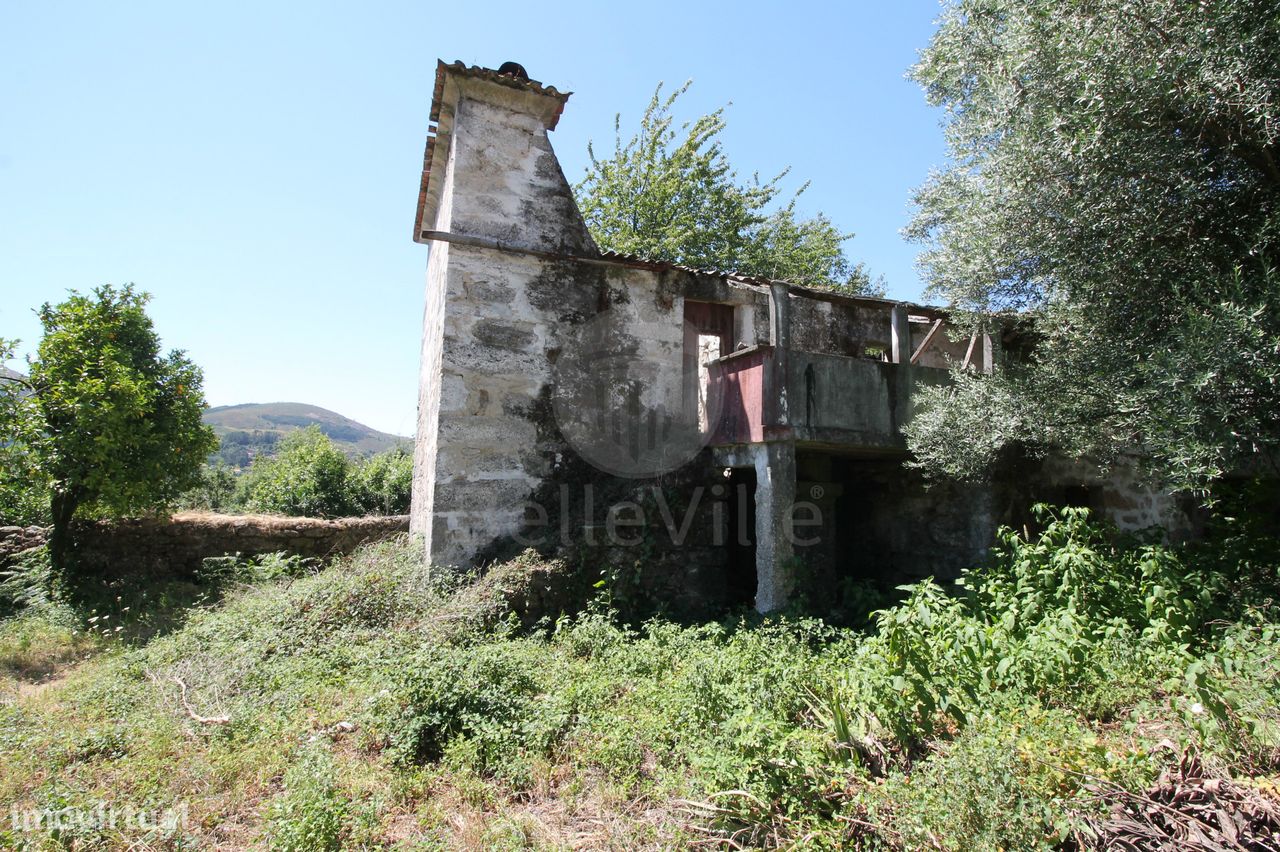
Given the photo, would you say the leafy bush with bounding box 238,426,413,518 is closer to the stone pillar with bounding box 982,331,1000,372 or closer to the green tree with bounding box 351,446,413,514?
the green tree with bounding box 351,446,413,514

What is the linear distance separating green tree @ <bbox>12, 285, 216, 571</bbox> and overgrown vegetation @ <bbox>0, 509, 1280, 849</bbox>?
4.36 m

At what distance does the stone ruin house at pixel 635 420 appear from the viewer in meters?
9.08

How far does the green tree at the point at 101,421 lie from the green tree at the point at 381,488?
7.19 metres

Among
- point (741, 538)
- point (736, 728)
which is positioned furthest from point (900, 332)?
point (736, 728)

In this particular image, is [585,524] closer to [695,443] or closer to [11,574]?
[695,443]

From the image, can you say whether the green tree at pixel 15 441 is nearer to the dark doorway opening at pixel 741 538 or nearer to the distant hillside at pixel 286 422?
the dark doorway opening at pixel 741 538

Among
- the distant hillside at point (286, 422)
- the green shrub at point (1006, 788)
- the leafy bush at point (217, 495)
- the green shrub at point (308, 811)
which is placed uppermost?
the distant hillside at point (286, 422)

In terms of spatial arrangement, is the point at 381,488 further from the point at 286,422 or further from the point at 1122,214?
the point at 286,422

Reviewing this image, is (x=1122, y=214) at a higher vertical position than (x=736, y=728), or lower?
higher

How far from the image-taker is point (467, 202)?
9891 mm

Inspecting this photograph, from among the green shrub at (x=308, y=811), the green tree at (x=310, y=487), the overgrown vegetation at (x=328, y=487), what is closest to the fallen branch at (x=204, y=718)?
the green shrub at (x=308, y=811)

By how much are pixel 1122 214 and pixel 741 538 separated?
615cm

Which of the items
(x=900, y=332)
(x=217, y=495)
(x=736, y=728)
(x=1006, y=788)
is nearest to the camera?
(x=1006, y=788)

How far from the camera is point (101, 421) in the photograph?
10648 mm
